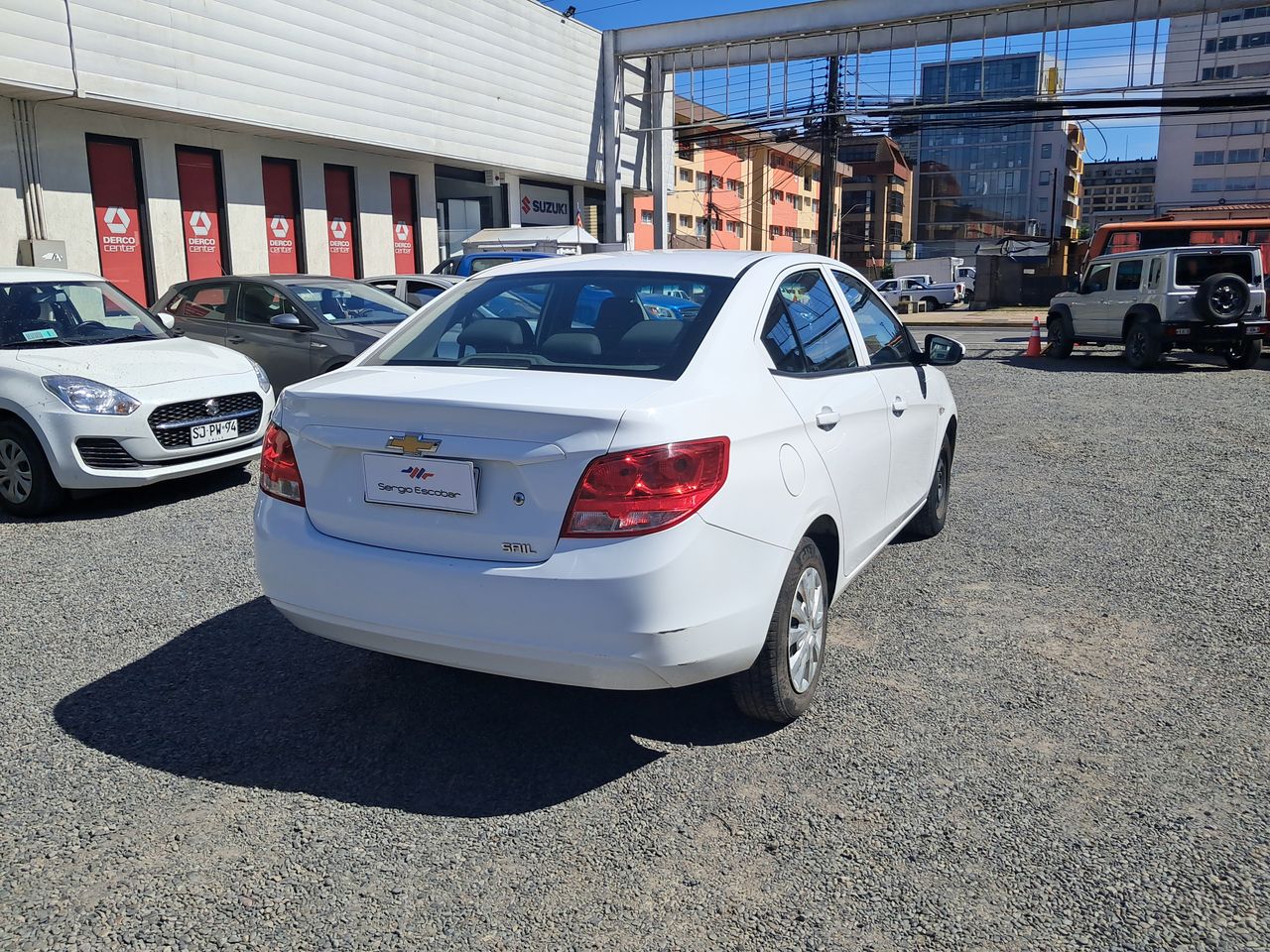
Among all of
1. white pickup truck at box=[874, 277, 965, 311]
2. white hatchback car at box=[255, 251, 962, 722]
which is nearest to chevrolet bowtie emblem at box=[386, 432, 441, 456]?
white hatchback car at box=[255, 251, 962, 722]

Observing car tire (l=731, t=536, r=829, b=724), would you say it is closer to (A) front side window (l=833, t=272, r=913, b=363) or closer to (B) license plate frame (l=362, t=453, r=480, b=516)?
(B) license plate frame (l=362, t=453, r=480, b=516)

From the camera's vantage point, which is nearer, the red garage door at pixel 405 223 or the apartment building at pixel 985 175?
the red garage door at pixel 405 223

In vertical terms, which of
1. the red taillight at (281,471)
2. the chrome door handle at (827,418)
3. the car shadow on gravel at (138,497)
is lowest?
the car shadow on gravel at (138,497)

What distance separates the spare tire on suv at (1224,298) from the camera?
49.5 feet

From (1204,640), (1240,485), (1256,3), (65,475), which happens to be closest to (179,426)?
(65,475)

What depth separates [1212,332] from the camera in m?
15.4

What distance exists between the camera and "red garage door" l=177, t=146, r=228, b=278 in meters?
17.8

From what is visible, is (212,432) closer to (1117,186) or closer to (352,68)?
(352,68)

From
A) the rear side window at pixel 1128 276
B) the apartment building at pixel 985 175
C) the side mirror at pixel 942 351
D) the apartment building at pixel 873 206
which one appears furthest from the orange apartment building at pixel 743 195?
the apartment building at pixel 985 175

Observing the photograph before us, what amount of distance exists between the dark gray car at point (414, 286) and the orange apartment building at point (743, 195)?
111 ft

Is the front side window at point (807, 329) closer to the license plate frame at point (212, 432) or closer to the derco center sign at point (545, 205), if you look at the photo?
the license plate frame at point (212, 432)

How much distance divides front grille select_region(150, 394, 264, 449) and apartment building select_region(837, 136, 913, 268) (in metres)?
91.6

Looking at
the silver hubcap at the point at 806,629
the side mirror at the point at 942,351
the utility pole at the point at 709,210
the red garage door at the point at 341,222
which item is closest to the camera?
the silver hubcap at the point at 806,629

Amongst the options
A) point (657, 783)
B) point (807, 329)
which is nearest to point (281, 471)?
point (657, 783)
